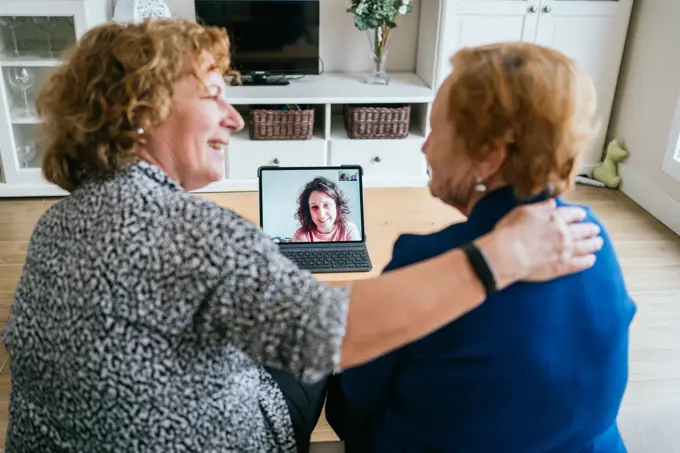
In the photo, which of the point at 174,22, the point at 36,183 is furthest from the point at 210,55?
the point at 36,183

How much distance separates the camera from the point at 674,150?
329 centimetres

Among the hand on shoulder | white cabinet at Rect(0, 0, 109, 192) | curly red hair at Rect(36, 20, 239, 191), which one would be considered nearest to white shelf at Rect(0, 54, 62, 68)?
white cabinet at Rect(0, 0, 109, 192)

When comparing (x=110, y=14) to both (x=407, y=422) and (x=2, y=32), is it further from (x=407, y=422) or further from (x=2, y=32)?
(x=407, y=422)

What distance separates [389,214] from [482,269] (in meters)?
1.31

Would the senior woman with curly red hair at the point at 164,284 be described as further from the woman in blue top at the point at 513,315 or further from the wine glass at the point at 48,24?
the wine glass at the point at 48,24

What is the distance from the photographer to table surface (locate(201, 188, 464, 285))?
1.96 metres

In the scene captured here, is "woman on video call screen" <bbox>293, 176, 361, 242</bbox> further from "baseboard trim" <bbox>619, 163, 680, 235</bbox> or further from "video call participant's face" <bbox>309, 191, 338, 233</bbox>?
"baseboard trim" <bbox>619, 163, 680, 235</bbox>

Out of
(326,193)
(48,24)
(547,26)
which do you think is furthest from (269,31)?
(326,193)

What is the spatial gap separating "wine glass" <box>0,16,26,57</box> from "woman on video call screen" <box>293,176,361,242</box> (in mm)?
2140

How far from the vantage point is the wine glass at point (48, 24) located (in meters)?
3.27

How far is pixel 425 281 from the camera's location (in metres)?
0.87

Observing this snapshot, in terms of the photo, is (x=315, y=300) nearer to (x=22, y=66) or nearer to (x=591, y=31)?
(x=22, y=66)

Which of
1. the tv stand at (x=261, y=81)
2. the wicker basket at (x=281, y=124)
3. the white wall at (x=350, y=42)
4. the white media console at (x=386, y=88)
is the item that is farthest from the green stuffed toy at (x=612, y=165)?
the tv stand at (x=261, y=81)

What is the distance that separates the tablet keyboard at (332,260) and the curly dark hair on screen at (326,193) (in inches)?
3.8
